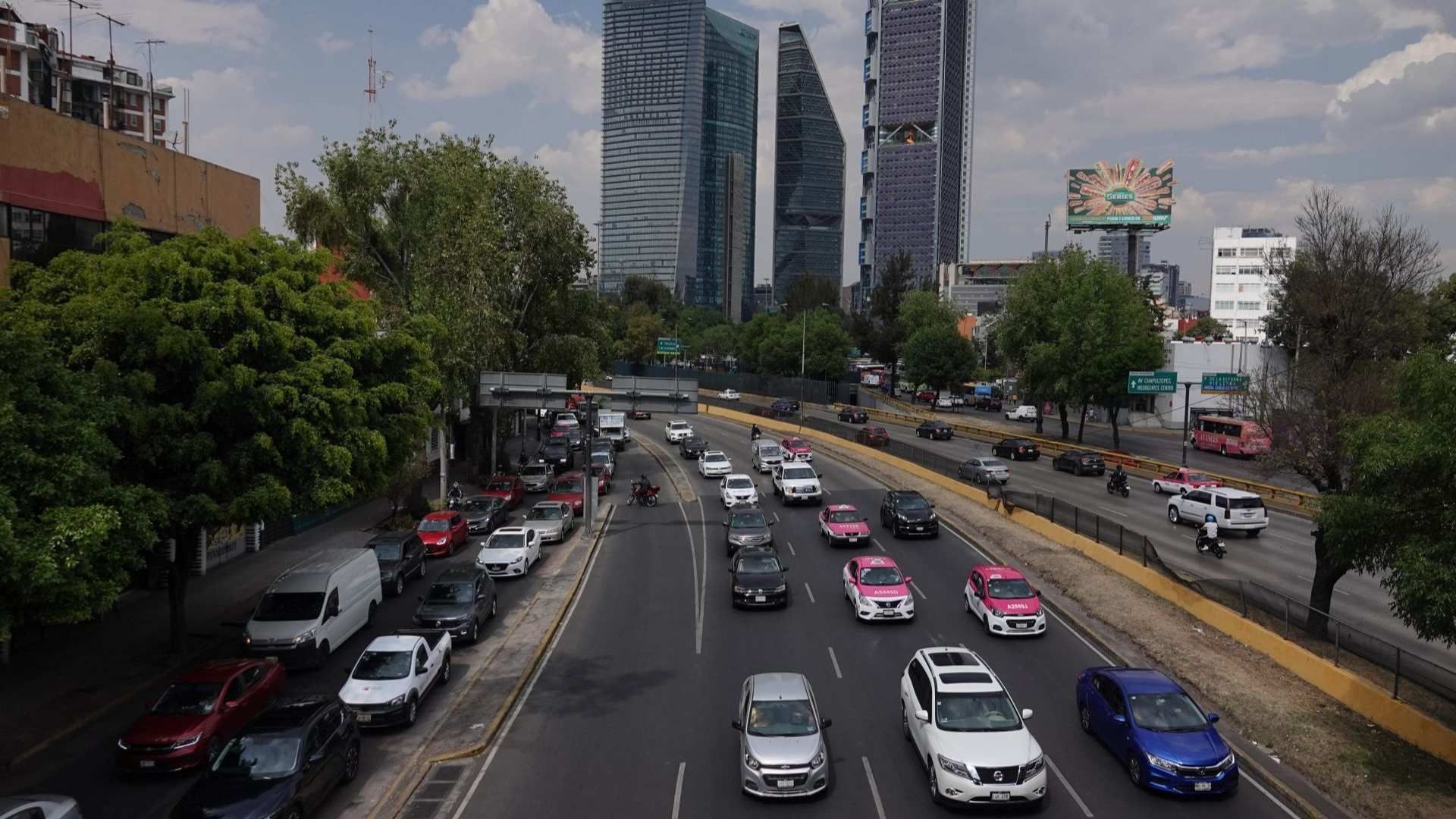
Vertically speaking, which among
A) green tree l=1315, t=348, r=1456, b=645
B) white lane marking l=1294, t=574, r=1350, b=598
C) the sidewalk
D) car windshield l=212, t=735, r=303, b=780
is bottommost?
the sidewalk

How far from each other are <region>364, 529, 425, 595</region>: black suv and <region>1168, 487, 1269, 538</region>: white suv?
29088mm

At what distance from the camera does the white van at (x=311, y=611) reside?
20422mm

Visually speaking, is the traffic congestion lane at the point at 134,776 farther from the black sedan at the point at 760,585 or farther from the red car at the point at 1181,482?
the red car at the point at 1181,482

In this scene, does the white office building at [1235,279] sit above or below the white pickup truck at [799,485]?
above

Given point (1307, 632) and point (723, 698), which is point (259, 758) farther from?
point (1307, 632)

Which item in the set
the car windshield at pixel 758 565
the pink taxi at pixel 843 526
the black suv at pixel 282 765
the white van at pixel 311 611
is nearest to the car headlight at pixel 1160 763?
the car windshield at pixel 758 565

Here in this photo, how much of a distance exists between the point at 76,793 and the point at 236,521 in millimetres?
5844

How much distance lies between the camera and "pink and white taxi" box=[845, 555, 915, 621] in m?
23.5

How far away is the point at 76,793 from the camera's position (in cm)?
1501

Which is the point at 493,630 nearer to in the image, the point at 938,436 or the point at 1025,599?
the point at 1025,599

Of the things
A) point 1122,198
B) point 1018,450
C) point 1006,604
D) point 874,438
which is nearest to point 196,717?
point 1006,604

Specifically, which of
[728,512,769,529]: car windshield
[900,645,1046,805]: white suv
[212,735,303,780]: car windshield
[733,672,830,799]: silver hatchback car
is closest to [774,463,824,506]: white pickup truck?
[728,512,769,529]: car windshield

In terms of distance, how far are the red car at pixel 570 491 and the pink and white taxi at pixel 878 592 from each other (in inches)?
716

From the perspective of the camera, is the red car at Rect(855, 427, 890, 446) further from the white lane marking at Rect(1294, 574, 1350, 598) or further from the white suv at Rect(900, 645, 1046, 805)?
the white suv at Rect(900, 645, 1046, 805)
